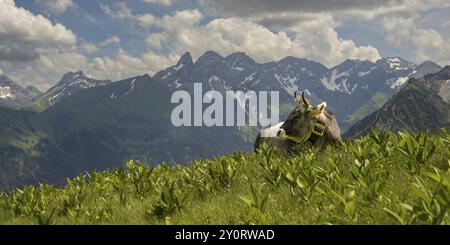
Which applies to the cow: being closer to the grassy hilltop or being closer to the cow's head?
the cow's head

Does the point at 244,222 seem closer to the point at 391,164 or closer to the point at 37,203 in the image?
the point at 391,164

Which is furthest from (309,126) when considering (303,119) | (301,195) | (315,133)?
(301,195)

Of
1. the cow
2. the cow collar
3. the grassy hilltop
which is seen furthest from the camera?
the cow

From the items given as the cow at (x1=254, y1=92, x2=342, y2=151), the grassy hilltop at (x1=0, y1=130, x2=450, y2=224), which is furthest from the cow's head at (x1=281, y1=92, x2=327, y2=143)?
the grassy hilltop at (x1=0, y1=130, x2=450, y2=224)

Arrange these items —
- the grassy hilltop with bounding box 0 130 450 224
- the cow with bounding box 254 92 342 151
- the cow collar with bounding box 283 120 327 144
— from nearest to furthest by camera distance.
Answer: the grassy hilltop with bounding box 0 130 450 224 < the cow collar with bounding box 283 120 327 144 < the cow with bounding box 254 92 342 151

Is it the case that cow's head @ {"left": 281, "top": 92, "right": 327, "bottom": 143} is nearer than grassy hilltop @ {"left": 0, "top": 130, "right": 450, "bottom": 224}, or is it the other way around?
grassy hilltop @ {"left": 0, "top": 130, "right": 450, "bottom": 224}

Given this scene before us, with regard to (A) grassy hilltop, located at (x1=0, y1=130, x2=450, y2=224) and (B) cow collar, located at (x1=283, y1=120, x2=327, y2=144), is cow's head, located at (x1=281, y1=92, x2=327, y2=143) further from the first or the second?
(A) grassy hilltop, located at (x1=0, y1=130, x2=450, y2=224)

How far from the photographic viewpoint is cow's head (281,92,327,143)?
1298cm

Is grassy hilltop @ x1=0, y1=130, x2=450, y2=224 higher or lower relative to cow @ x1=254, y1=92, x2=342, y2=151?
lower

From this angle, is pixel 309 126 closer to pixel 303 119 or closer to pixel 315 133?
pixel 303 119

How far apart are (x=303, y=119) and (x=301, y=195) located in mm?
7653

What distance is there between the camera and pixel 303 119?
43.5 ft

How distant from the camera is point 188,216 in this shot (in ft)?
20.0
